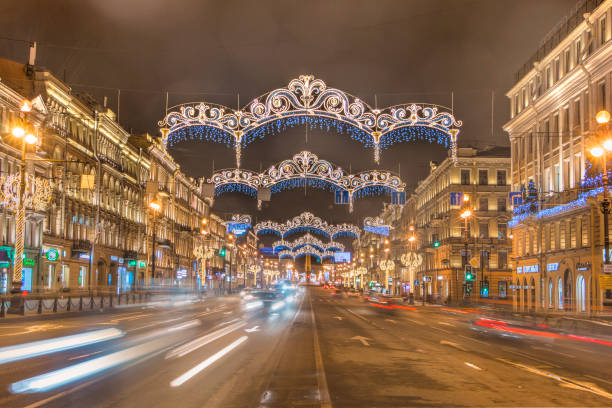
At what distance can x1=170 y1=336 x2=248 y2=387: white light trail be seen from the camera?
463 inches

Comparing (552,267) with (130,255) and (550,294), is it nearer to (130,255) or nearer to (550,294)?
(550,294)

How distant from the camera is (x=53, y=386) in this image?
11.1 m

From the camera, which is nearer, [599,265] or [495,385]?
[495,385]

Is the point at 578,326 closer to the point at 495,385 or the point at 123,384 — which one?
the point at 495,385

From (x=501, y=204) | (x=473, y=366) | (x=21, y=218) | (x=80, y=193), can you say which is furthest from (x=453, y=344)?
(x=501, y=204)

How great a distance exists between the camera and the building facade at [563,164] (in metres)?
39.4

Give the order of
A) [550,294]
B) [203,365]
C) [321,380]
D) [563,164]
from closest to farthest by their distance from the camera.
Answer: [321,380] → [203,365] → [563,164] → [550,294]

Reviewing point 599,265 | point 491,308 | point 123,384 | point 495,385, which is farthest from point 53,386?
point 491,308

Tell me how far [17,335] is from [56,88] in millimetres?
33020

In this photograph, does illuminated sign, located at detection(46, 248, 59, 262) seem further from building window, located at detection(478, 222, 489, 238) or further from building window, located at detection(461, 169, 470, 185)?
building window, located at detection(478, 222, 489, 238)

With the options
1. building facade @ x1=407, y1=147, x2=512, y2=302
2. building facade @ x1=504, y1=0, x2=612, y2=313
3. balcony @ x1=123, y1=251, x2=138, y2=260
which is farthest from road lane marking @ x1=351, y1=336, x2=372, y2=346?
building facade @ x1=407, y1=147, x2=512, y2=302

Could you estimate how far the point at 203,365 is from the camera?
14234 mm

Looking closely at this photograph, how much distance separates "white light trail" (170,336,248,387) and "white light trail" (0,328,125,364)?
4.22 m

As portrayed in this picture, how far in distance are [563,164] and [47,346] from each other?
39.1 metres
